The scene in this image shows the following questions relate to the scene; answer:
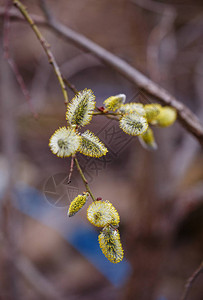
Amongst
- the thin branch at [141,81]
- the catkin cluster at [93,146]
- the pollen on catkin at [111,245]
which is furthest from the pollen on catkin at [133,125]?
the thin branch at [141,81]

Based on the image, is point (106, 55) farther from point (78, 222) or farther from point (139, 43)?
point (78, 222)

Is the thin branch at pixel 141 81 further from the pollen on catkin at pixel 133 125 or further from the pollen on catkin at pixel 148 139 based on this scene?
the pollen on catkin at pixel 133 125

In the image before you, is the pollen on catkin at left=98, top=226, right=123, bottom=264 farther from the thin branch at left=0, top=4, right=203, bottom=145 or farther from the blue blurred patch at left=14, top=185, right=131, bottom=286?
the blue blurred patch at left=14, top=185, right=131, bottom=286

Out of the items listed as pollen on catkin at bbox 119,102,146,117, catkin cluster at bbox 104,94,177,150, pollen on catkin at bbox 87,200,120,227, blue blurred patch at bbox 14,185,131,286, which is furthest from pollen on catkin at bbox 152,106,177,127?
blue blurred patch at bbox 14,185,131,286

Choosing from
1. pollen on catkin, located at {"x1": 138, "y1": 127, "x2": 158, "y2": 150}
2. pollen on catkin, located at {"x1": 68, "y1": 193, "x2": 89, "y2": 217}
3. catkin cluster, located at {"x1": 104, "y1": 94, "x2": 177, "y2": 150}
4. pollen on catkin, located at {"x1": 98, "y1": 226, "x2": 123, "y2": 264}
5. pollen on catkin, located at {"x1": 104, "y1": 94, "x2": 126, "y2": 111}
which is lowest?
pollen on catkin, located at {"x1": 98, "y1": 226, "x2": 123, "y2": 264}

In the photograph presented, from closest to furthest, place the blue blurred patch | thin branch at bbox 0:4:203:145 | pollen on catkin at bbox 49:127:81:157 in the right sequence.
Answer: pollen on catkin at bbox 49:127:81:157
thin branch at bbox 0:4:203:145
the blue blurred patch

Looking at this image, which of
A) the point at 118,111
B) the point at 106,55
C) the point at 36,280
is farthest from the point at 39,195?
the point at 118,111

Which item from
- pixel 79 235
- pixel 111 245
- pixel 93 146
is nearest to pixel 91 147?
pixel 93 146
